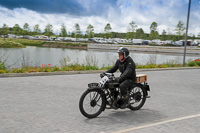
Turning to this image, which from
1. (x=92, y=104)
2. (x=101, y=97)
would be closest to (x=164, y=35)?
(x=101, y=97)

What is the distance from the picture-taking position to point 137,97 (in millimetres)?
5930

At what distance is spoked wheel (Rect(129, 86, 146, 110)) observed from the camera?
230 inches

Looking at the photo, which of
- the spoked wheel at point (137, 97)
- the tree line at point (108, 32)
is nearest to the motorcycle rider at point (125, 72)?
the spoked wheel at point (137, 97)

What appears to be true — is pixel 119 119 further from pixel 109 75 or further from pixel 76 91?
pixel 76 91

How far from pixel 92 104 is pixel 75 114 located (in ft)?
1.96

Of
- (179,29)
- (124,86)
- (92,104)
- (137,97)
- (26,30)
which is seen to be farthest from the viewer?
(26,30)

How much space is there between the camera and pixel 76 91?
8031 mm

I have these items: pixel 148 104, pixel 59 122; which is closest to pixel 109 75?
pixel 59 122

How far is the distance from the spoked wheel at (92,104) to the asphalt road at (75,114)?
16cm

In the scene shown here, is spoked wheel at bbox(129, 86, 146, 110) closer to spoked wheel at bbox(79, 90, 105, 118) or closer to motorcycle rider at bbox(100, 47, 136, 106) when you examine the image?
motorcycle rider at bbox(100, 47, 136, 106)

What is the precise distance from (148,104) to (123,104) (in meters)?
1.59

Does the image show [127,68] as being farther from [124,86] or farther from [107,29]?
[107,29]

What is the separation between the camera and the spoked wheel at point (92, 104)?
194 inches

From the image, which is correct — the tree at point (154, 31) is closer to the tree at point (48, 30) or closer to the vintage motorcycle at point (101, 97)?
the tree at point (48, 30)
